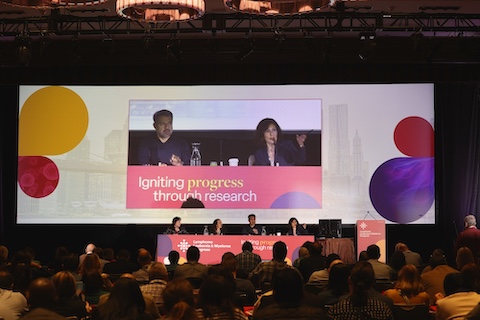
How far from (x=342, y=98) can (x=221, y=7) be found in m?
3.06

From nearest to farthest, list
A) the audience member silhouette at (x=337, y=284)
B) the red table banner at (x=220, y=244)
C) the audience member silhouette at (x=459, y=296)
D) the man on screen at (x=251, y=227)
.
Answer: the audience member silhouette at (x=459, y=296) → the audience member silhouette at (x=337, y=284) → the red table banner at (x=220, y=244) → the man on screen at (x=251, y=227)

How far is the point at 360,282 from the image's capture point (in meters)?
4.54

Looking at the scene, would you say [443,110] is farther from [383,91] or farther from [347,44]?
[347,44]

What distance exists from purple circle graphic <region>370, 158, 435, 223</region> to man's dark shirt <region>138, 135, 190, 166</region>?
12.0 ft

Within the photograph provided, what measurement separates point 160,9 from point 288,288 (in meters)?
4.44

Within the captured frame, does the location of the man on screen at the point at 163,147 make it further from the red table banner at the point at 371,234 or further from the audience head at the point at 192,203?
the red table banner at the point at 371,234

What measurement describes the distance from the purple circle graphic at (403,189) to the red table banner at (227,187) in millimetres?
1149

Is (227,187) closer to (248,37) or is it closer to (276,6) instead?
(248,37)

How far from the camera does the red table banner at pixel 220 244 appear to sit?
12266mm

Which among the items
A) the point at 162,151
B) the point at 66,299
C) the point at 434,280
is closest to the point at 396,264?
the point at 434,280

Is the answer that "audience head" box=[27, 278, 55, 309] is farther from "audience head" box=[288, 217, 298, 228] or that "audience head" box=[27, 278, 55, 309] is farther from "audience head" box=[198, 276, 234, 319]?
"audience head" box=[288, 217, 298, 228]

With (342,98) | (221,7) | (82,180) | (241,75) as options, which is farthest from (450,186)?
(82,180)

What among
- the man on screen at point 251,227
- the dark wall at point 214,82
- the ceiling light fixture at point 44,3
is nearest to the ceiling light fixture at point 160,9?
the ceiling light fixture at point 44,3

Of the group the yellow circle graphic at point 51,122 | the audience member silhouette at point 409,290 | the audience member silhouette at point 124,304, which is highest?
the yellow circle graphic at point 51,122
